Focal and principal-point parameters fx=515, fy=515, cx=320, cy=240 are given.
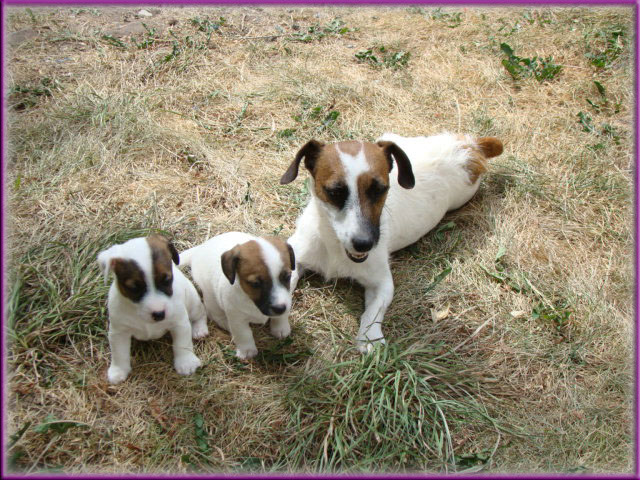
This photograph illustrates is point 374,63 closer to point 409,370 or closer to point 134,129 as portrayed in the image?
point 134,129

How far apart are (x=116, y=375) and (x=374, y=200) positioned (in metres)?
2.29

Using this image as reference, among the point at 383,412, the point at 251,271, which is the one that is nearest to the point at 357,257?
the point at 251,271

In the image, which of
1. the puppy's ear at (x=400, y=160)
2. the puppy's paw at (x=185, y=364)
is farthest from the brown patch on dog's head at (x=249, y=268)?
the puppy's ear at (x=400, y=160)

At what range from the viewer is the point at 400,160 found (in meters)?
4.12

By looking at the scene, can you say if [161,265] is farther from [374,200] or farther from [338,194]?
[374,200]

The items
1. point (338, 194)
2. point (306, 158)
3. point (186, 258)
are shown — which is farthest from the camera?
point (186, 258)

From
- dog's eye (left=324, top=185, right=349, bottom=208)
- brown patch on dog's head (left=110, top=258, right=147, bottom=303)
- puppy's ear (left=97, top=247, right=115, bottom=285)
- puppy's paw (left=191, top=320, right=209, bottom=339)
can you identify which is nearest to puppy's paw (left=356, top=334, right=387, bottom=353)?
dog's eye (left=324, top=185, right=349, bottom=208)

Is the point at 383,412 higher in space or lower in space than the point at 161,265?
lower

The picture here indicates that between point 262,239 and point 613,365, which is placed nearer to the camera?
point 262,239

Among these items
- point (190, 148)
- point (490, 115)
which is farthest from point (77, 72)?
point (490, 115)

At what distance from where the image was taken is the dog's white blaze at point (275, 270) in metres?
3.41

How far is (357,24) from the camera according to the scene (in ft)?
26.7

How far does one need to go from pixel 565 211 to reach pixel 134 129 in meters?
4.76

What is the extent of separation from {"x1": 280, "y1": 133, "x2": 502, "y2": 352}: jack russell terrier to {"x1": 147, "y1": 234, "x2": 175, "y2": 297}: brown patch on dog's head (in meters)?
1.03
